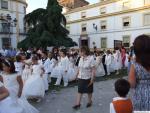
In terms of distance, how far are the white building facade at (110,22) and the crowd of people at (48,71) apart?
994 inches

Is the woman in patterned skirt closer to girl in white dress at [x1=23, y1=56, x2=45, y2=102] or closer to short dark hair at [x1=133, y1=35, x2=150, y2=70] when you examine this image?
short dark hair at [x1=133, y1=35, x2=150, y2=70]

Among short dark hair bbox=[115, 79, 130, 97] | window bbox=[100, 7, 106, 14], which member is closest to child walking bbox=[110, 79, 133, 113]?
short dark hair bbox=[115, 79, 130, 97]

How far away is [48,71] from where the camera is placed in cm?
1377

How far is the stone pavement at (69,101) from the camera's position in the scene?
8.44m

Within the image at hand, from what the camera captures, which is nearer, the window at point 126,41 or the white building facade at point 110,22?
the white building facade at point 110,22

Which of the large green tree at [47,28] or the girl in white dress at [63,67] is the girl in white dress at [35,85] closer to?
the girl in white dress at [63,67]

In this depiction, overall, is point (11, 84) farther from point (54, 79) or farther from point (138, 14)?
point (138, 14)

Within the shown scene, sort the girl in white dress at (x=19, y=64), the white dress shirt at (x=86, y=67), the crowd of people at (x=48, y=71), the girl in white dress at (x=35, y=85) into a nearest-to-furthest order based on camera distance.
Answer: the crowd of people at (x=48, y=71)
the white dress shirt at (x=86, y=67)
the girl in white dress at (x=35, y=85)
the girl in white dress at (x=19, y=64)

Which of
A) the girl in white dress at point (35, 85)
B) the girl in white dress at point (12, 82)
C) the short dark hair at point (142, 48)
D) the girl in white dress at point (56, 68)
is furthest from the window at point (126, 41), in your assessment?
the short dark hair at point (142, 48)

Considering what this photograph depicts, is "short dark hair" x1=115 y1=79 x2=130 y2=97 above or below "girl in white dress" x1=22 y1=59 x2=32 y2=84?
above

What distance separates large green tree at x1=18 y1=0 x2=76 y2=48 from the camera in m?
35.6

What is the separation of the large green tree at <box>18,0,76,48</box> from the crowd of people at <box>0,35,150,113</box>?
54.6 ft

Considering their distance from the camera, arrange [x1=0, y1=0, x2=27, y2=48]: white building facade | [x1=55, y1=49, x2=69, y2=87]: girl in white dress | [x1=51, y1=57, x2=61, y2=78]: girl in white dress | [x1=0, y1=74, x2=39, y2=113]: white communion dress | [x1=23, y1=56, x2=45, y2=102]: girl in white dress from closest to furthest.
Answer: [x1=0, y1=74, x2=39, y2=113]: white communion dress, [x1=23, y1=56, x2=45, y2=102]: girl in white dress, [x1=55, y1=49, x2=69, y2=87]: girl in white dress, [x1=51, y1=57, x2=61, y2=78]: girl in white dress, [x1=0, y1=0, x2=27, y2=48]: white building facade

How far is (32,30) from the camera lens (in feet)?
126
